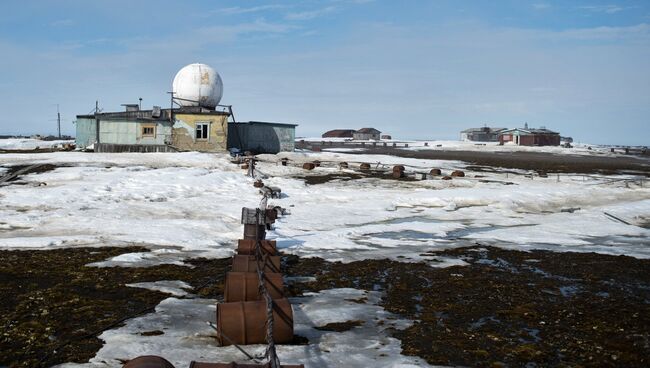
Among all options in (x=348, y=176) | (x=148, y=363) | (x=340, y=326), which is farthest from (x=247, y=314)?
(x=348, y=176)

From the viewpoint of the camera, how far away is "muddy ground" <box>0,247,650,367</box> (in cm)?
643

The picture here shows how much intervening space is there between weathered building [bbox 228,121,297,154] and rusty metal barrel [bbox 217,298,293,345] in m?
38.2

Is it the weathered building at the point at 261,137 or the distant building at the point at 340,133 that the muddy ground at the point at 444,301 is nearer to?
the weathered building at the point at 261,137

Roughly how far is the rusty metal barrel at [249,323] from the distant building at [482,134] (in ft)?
421

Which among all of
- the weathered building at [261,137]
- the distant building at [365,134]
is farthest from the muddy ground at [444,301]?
the distant building at [365,134]

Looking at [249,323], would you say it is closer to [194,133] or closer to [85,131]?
[194,133]

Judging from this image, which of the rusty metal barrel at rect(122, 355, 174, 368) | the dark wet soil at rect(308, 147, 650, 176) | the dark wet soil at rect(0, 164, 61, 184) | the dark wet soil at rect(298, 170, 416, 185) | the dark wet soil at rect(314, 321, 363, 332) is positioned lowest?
the dark wet soil at rect(314, 321, 363, 332)

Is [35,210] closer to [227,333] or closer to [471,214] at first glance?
[227,333]

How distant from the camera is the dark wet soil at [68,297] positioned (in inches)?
245

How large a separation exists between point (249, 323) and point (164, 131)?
35.1 m

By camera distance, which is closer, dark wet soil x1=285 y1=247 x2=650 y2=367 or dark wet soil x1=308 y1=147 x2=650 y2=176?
dark wet soil x1=285 y1=247 x2=650 y2=367

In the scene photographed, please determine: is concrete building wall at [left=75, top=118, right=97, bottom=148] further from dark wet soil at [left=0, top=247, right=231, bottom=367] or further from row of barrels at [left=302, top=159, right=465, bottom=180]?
dark wet soil at [left=0, top=247, right=231, bottom=367]

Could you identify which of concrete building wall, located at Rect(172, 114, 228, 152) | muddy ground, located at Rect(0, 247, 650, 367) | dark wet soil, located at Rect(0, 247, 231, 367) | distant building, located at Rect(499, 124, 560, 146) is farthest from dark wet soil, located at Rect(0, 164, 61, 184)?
distant building, located at Rect(499, 124, 560, 146)

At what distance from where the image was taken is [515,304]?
860cm
